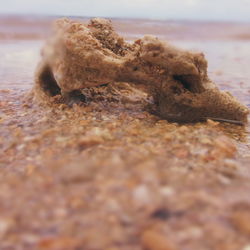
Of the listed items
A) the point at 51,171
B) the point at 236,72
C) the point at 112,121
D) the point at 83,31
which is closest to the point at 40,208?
the point at 51,171

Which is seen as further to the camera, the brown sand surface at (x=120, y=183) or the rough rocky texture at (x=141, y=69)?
the rough rocky texture at (x=141, y=69)

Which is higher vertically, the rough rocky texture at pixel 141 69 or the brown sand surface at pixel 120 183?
the rough rocky texture at pixel 141 69

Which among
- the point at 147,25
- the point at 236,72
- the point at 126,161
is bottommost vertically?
the point at 236,72

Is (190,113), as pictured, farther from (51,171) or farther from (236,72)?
(236,72)

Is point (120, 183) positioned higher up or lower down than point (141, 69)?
lower down
